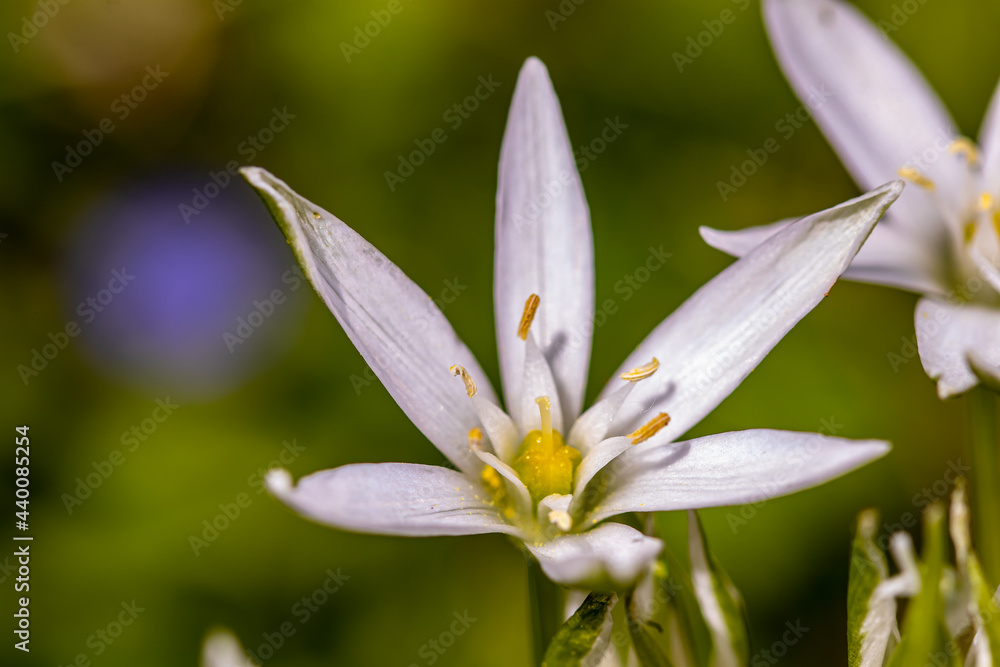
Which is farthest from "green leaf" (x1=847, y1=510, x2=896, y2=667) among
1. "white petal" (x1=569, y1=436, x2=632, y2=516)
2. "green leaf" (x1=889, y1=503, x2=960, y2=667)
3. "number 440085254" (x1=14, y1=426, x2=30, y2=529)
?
"number 440085254" (x1=14, y1=426, x2=30, y2=529)

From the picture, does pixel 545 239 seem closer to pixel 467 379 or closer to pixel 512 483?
pixel 467 379

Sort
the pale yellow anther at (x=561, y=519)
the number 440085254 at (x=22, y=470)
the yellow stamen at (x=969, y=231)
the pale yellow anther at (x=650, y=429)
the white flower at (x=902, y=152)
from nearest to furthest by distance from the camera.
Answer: the pale yellow anther at (x=561, y=519), the pale yellow anther at (x=650, y=429), the white flower at (x=902, y=152), the yellow stamen at (x=969, y=231), the number 440085254 at (x=22, y=470)

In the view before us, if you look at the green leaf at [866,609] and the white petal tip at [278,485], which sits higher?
the white petal tip at [278,485]

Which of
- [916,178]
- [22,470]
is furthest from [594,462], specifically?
[22,470]

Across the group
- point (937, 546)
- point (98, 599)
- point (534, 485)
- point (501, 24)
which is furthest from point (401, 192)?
point (937, 546)

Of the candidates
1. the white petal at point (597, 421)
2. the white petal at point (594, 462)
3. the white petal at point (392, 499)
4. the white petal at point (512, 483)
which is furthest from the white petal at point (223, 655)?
the white petal at point (597, 421)

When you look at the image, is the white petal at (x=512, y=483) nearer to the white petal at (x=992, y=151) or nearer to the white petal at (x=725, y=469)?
the white petal at (x=725, y=469)
